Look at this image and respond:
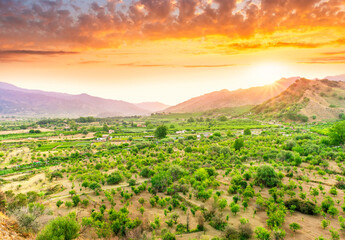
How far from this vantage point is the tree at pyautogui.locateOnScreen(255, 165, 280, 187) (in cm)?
2725

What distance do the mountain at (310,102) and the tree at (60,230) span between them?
376ft

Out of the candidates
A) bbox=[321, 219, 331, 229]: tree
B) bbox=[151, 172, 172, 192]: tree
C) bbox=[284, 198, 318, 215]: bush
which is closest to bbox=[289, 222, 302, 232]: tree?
bbox=[321, 219, 331, 229]: tree

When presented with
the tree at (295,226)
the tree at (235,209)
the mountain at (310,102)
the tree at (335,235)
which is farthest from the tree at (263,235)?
the mountain at (310,102)

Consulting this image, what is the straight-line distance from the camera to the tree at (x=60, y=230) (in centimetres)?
1486

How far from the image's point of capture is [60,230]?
618 inches

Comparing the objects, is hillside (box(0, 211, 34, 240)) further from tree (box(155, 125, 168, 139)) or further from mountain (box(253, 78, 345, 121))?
mountain (box(253, 78, 345, 121))

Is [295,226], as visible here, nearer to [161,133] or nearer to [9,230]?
[9,230]

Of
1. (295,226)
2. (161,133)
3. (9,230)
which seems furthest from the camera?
(161,133)

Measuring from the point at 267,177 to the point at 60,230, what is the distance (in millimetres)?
27417

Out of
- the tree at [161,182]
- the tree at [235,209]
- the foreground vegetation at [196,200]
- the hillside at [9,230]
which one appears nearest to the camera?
the hillside at [9,230]

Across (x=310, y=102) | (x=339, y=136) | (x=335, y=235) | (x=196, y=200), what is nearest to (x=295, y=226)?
(x=335, y=235)

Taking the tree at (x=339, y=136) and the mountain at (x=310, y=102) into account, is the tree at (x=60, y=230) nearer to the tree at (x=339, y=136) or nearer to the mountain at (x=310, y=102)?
the tree at (x=339, y=136)

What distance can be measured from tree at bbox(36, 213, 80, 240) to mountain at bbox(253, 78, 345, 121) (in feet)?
376

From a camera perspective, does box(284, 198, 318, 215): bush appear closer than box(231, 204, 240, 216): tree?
Yes
